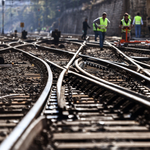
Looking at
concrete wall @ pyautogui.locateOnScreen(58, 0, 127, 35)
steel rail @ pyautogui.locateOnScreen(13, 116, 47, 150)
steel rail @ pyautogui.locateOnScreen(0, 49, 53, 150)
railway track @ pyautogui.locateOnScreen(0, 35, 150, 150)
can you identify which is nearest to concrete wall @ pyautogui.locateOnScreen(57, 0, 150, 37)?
concrete wall @ pyautogui.locateOnScreen(58, 0, 127, 35)

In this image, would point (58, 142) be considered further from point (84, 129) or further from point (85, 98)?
point (85, 98)

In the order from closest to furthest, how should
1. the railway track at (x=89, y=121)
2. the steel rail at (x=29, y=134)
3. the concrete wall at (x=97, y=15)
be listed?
the steel rail at (x=29, y=134) → the railway track at (x=89, y=121) → the concrete wall at (x=97, y=15)

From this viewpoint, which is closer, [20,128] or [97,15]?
[20,128]

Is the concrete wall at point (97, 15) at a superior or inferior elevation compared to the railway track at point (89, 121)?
superior

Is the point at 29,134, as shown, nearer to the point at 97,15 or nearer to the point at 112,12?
the point at 112,12

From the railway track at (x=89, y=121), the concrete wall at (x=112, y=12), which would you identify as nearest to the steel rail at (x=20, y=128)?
the railway track at (x=89, y=121)

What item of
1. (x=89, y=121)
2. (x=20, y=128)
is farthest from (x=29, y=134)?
(x=89, y=121)

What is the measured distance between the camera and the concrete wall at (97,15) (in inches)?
1309

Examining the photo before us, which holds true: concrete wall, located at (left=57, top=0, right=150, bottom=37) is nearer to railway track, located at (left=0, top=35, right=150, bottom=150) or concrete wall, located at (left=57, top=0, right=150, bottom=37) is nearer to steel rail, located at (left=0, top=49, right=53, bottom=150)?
railway track, located at (left=0, top=35, right=150, bottom=150)

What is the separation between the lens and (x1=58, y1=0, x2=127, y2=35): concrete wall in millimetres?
Result: 33250

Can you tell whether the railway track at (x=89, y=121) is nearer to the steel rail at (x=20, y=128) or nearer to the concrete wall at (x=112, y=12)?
the steel rail at (x=20, y=128)

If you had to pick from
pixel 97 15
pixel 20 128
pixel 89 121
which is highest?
pixel 97 15

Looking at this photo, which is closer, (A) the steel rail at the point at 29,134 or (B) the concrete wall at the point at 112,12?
(A) the steel rail at the point at 29,134

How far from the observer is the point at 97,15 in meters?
43.5
